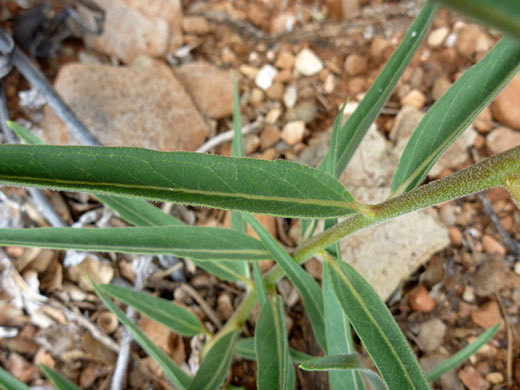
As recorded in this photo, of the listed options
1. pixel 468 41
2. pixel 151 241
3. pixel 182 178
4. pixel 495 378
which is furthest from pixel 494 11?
pixel 468 41

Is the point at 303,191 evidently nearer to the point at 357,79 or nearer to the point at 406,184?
the point at 406,184

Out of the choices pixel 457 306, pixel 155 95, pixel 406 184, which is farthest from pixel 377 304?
pixel 155 95

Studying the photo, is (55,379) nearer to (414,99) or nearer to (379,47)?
(414,99)

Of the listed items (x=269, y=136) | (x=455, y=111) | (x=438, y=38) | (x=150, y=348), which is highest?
(x=455, y=111)

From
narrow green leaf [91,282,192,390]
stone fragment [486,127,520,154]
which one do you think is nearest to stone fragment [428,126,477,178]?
stone fragment [486,127,520,154]

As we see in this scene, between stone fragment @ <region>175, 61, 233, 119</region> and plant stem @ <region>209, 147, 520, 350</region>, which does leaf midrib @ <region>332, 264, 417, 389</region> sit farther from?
stone fragment @ <region>175, 61, 233, 119</region>

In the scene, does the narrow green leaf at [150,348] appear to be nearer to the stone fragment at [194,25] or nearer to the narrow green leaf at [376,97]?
the narrow green leaf at [376,97]
